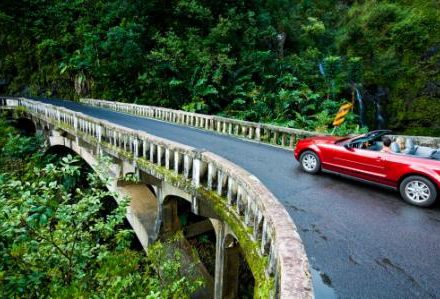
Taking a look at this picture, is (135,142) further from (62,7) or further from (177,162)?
(62,7)

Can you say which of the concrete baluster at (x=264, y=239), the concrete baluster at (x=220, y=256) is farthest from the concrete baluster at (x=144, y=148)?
the concrete baluster at (x=264, y=239)

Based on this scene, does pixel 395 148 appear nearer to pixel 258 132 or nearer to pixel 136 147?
pixel 258 132

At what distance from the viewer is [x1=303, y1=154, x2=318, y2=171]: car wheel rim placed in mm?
7773

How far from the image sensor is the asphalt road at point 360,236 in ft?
12.1

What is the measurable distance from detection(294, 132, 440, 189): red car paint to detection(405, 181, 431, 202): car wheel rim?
19 centimetres

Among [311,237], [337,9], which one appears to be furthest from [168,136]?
[337,9]

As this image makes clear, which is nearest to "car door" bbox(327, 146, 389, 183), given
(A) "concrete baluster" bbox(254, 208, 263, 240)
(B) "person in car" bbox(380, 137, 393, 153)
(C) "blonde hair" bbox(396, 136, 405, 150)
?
(B) "person in car" bbox(380, 137, 393, 153)

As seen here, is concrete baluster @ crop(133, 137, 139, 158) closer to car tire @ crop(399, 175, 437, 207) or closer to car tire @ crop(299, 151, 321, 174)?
car tire @ crop(299, 151, 321, 174)

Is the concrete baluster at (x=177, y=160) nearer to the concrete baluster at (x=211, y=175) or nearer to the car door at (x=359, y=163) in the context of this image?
the concrete baluster at (x=211, y=175)

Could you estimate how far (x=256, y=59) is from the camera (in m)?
22.6

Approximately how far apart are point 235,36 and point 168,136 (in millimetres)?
14565

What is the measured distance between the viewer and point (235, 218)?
5.07 meters

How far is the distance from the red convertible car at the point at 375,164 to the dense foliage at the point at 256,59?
8685 millimetres

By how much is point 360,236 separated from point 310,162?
3.31 meters
